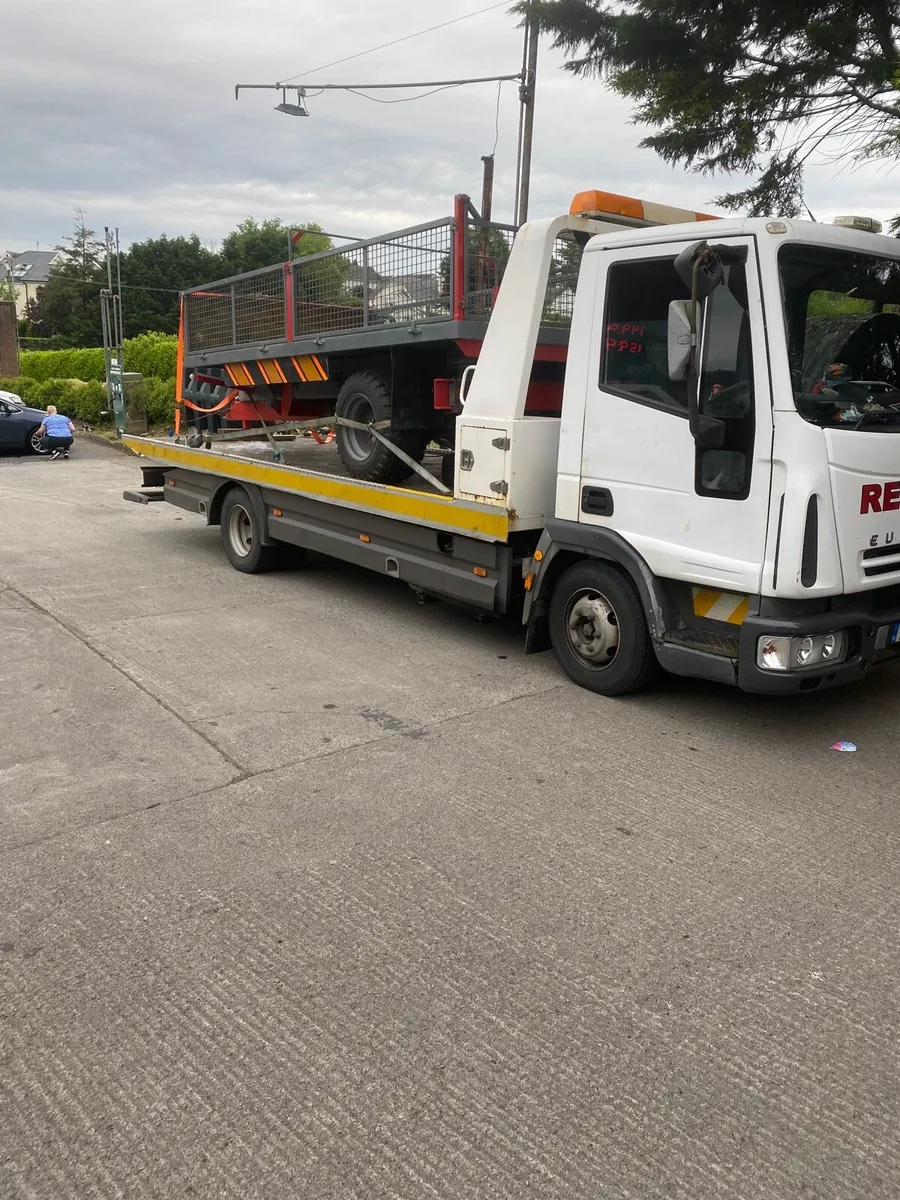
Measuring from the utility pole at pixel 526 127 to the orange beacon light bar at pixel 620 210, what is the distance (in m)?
9.19

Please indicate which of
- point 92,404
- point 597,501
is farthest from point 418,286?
point 92,404

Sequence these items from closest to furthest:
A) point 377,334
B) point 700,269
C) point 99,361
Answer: point 700,269 < point 377,334 < point 99,361

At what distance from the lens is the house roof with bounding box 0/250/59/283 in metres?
96.1

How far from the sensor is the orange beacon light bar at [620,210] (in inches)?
203

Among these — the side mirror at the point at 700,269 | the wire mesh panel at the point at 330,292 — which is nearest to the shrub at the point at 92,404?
the wire mesh panel at the point at 330,292

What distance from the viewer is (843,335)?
187 inches

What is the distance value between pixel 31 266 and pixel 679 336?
378 feet

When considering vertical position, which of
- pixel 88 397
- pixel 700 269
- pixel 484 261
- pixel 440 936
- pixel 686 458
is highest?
pixel 484 261

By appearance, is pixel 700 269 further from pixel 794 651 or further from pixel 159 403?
pixel 159 403

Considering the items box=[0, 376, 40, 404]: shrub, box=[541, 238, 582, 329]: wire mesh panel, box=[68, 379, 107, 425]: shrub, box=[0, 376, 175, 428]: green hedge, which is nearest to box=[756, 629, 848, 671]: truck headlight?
box=[541, 238, 582, 329]: wire mesh panel

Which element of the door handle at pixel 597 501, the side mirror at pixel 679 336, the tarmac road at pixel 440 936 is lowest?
the tarmac road at pixel 440 936

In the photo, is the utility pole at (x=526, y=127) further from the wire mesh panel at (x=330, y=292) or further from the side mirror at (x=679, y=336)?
the side mirror at (x=679, y=336)

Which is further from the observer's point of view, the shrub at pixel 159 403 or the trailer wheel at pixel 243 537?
the shrub at pixel 159 403

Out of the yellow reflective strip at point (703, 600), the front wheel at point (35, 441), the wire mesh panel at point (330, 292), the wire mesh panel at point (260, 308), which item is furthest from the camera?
the front wheel at point (35, 441)
